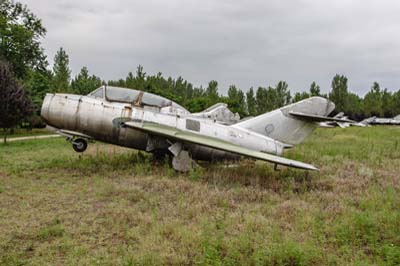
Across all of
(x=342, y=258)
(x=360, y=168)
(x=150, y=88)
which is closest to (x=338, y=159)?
(x=360, y=168)

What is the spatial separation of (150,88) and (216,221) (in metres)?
33.3

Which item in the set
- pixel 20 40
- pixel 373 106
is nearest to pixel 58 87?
pixel 20 40

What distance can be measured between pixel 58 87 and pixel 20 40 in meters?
6.27

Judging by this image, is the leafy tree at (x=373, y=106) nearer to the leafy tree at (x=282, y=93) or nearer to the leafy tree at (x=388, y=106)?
the leafy tree at (x=388, y=106)

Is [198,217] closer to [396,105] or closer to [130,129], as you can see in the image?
[130,129]

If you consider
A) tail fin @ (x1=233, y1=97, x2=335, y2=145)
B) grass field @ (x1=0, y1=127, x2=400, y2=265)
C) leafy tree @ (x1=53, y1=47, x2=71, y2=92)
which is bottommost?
grass field @ (x1=0, y1=127, x2=400, y2=265)

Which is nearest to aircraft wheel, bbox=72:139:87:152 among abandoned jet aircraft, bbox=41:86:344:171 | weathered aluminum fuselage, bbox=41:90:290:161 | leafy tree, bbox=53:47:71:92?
abandoned jet aircraft, bbox=41:86:344:171

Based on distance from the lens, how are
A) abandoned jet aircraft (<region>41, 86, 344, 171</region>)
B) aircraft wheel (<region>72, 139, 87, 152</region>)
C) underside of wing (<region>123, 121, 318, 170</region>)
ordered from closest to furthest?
underside of wing (<region>123, 121, 318, 170</region>), abandoned jet aircraft (<region>41, 86, 344, 171</region>), aircraft wheel (<region>72, 139, 87, 152</region>)

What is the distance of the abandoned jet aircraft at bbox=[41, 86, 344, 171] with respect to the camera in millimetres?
8883

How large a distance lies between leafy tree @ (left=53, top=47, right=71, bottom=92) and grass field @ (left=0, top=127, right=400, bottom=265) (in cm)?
2850

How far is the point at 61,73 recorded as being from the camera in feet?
131

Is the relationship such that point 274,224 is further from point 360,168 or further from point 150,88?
point 150,88

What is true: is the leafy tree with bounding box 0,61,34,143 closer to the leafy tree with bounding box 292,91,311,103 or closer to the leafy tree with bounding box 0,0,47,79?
the leafy tree with bounding box 0,0,47,79

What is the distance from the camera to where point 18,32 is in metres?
33.2
